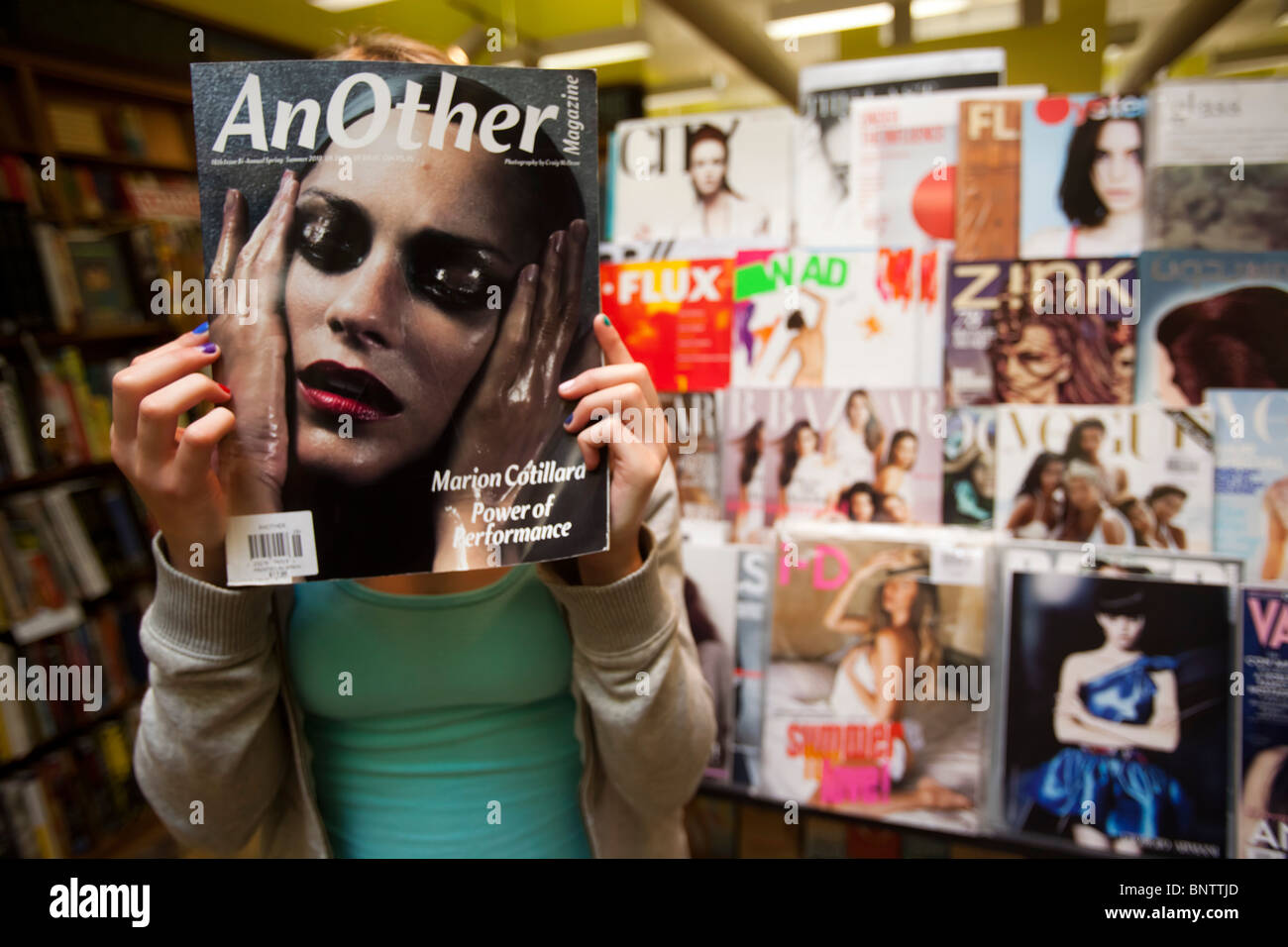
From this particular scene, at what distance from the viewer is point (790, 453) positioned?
1.16 m

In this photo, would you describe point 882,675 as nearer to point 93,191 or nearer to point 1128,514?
point 1128,514

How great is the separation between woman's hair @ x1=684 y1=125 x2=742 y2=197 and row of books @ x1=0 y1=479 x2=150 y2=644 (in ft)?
7.68

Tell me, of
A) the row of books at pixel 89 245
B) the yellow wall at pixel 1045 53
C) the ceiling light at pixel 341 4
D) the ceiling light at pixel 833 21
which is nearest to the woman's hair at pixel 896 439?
the row of books at pixel 89 245

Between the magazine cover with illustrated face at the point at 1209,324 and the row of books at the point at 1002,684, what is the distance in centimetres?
25

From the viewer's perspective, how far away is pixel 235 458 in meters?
0.68

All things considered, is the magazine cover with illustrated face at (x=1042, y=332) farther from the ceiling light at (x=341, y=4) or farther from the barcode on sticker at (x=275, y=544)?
the ceiling light at (x=341, y=4)

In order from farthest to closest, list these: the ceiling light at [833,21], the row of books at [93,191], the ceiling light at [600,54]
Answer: the ceiling light at [600,54], the ceiling light at [833,21], the row of books at [93,191]

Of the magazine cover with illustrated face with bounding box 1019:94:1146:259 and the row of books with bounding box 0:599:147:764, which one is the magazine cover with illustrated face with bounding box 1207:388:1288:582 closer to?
the magazine cover with illustrated face with bounding box 1019:94:1146:259

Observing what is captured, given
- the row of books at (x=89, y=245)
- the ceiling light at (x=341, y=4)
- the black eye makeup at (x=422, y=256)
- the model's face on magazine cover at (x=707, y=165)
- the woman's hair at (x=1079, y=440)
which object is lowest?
the woman's hair at (x=1079, y=440)

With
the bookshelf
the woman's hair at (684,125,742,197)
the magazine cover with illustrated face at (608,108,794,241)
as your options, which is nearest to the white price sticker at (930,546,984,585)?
the magazine cover with illustrated face at (608,108,794,241)

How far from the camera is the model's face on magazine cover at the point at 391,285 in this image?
664mm

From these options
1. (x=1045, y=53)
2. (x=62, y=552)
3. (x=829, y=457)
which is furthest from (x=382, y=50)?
(x=1045, y=53)

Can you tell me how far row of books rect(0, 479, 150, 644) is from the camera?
2256 mm

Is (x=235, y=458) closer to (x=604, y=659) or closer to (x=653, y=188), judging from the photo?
(x=604, y=659)
